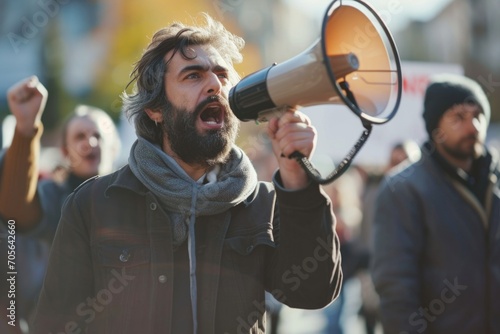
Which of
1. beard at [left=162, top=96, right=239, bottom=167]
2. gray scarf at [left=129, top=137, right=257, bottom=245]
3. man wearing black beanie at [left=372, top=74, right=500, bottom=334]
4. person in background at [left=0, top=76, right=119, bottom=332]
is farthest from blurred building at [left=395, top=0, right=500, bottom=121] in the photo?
gray scarf at [left=129, top=137, right=257, bottom=245]

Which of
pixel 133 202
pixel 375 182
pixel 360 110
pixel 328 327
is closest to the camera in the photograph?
pixel 360 110

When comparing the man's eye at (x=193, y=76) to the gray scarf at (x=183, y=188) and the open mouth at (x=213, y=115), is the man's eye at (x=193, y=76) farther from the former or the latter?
the gray scarf at (x=183, y=188)

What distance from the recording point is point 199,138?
296 cm

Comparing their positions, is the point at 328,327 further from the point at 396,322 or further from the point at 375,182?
the point at 396,322

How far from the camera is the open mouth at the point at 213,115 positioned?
3006 mm

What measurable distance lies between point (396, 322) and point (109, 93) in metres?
22.8

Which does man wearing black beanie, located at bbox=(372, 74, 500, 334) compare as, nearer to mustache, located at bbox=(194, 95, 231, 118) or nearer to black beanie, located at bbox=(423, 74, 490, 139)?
black beanie, located at bbox=(423, 74, 490, 139)

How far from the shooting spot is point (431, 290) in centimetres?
410

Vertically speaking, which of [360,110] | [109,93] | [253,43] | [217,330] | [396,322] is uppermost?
[360,110]

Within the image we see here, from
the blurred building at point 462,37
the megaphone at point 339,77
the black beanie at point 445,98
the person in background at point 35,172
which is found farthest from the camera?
the blurred building at point 462,37

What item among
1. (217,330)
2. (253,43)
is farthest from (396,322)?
(253,43)

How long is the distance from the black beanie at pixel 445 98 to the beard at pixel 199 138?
172 cm

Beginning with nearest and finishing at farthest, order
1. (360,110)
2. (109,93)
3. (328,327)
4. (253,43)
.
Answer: (360,110)
(328,327)
(109,93)
(253,43)

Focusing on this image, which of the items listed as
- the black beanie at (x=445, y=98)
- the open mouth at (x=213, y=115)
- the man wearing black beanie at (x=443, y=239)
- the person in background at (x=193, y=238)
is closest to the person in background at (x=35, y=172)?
the person in background at (x=193, y=238)
